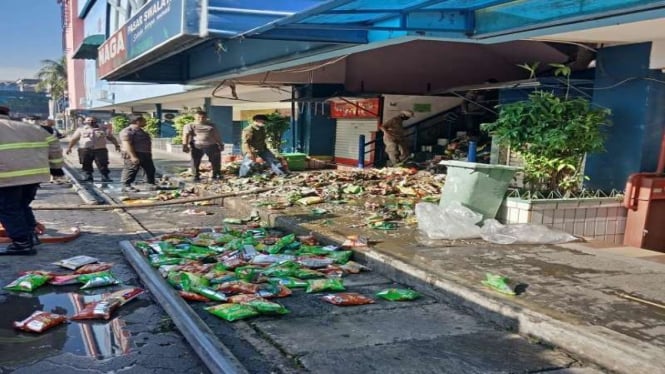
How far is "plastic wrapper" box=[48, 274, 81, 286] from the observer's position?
4898 millimetres

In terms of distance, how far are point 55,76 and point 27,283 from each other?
69654mm

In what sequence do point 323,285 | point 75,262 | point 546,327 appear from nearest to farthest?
1. point 546,327
2. point 323,285
3. point 75,262

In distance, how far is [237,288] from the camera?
4652 mm

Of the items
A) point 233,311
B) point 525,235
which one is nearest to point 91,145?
point 233,311

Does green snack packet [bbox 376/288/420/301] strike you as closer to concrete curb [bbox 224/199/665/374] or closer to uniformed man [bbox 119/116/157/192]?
concrete curb [bbox 224/199/665/374]

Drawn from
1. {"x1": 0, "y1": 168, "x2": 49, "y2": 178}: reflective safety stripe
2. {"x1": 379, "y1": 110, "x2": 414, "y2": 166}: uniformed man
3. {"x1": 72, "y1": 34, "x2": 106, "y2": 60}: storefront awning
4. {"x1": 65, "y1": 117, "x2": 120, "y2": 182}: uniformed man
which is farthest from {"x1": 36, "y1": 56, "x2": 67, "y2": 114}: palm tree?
{"x1": 0, "y1": 168, "x2": 49, "y2": 178}: reflective safety stripe

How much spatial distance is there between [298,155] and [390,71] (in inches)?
128

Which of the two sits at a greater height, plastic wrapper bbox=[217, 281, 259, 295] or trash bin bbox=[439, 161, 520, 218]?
trash bin bbox=[439, 161, 520, 218]

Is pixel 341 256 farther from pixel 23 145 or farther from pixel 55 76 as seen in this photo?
pixel 55 76

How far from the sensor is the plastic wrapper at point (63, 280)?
16.1 feet

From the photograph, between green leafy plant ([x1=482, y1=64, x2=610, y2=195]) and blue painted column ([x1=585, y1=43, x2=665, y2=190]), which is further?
blue painted column ([x1=585, y1=43, x2=665, y2=190])

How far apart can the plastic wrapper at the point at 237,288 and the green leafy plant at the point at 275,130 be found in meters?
11.2

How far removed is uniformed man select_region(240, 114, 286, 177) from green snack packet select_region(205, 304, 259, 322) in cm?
862

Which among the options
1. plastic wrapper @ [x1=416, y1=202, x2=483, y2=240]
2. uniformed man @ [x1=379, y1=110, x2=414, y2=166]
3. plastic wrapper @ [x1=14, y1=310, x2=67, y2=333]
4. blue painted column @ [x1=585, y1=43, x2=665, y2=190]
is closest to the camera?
plastic wrapper @ [x1=14, y1=310, x2=67, y2=333]
